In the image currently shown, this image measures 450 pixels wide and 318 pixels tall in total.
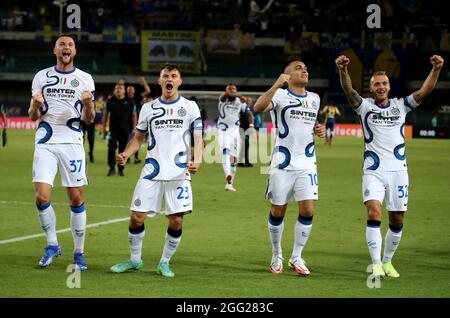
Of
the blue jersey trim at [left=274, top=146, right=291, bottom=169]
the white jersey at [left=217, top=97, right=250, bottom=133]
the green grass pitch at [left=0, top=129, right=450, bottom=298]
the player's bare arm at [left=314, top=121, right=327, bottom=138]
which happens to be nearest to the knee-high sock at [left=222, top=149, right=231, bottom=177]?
the green grass pitch at [left=0, top=129, right=450, bottom=298]

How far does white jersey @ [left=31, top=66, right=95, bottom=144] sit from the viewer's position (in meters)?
11.5

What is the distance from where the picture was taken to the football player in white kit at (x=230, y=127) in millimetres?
24047

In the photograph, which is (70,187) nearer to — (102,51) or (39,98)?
(39,98)

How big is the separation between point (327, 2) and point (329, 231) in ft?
193

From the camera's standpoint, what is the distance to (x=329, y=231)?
51.1ft

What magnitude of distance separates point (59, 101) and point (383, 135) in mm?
3794

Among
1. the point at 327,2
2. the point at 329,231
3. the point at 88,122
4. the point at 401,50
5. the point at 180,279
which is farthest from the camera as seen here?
the point at 327,2

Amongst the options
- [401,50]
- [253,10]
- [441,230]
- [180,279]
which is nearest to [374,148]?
[180,279]

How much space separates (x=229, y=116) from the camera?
25.3m

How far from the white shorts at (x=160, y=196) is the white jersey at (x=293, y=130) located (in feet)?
4.28

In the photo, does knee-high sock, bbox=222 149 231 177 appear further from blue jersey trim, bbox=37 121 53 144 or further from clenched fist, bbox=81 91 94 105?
clenched fist, bbox=81 91 94 105

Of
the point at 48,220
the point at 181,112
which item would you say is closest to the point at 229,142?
the point at 48,220

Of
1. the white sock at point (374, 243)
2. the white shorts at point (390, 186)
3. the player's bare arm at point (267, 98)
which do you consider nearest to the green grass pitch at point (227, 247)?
the white sock at point (374, 243)

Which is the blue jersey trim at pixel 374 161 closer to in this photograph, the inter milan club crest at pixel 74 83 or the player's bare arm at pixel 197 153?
the player's bare arm at pixel 197 153
